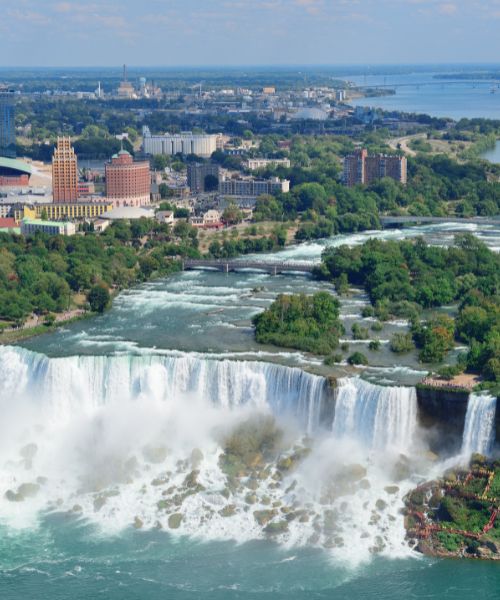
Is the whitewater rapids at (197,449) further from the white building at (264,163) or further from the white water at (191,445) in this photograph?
the white building at (264,163)

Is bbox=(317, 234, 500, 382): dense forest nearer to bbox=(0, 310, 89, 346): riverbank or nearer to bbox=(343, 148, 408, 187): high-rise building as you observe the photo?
bbox=(0, 310, 89, 346): riverbank

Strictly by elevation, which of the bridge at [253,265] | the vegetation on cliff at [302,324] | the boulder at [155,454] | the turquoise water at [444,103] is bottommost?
the boulder at [155,454]

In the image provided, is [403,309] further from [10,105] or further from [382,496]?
[10,105]

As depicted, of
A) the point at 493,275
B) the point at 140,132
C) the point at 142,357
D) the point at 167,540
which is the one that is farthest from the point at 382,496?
the point at 140,132

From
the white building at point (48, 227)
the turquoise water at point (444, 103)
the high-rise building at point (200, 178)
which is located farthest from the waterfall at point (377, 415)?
the turquoise water at point (444, 103)

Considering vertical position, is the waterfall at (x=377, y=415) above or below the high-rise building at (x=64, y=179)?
below

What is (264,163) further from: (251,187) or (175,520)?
(175,520)

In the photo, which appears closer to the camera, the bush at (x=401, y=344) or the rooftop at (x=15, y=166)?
the bush at (x=401, y=344)

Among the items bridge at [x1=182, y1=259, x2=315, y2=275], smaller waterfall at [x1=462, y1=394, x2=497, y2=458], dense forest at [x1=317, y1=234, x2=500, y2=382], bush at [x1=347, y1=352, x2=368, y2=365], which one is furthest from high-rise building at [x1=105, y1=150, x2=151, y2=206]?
smaller waterfall at [x1=462, y1=394, x2=497, y2=458]
